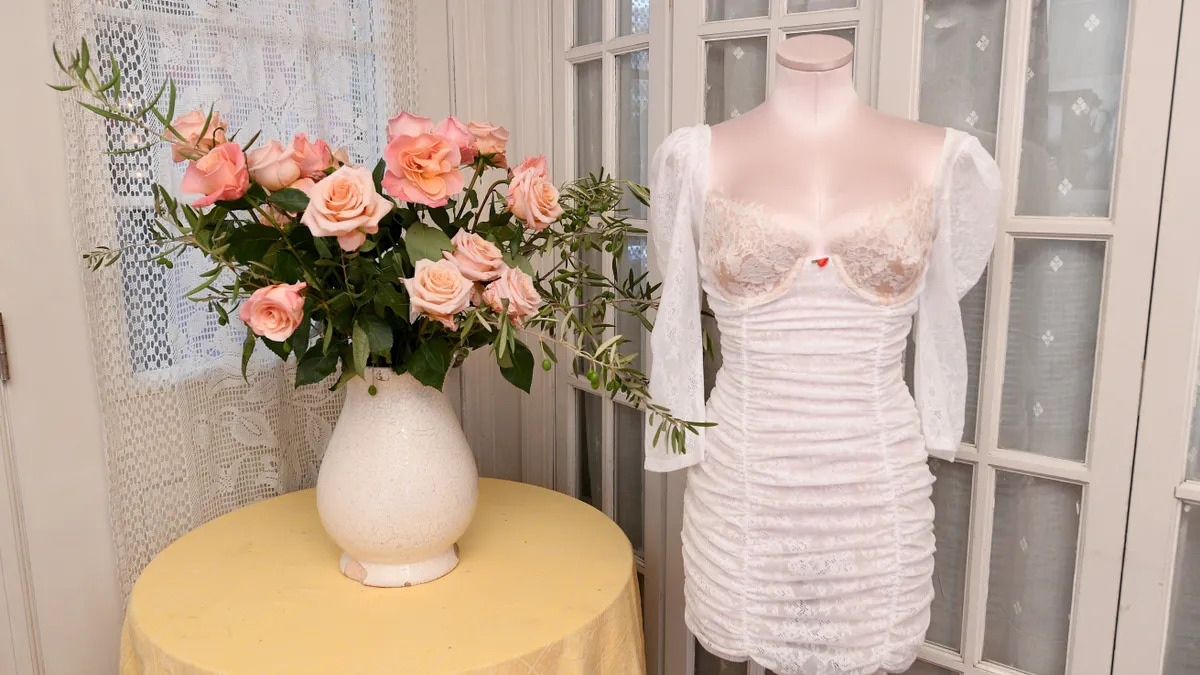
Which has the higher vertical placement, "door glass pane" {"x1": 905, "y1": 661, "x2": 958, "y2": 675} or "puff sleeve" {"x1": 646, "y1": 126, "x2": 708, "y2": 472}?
"puff sleeve" {"x1": 646, "y1": 126, "x2": 708, "y2": 472}

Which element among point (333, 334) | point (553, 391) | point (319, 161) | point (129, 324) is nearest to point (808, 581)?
point (333, 334)

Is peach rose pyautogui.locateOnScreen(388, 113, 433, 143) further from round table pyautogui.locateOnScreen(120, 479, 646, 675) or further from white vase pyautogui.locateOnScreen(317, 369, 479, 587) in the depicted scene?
round table pyautogui.locateOnScreen(120, 479, 646, 675)

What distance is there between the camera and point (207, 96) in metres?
1.54

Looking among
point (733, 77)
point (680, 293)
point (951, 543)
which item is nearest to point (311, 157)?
point (680, 293)

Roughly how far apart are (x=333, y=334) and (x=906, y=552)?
0.83 metres

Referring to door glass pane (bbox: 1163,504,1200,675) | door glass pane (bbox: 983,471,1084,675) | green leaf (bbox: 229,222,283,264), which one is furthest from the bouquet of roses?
door glass pane (bbox: 1163,504,1200,675)

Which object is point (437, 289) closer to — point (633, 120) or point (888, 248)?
point (888, 248)

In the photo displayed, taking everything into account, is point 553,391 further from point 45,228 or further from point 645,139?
point 45,228

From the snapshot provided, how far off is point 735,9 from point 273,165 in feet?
2.78

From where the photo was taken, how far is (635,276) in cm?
176

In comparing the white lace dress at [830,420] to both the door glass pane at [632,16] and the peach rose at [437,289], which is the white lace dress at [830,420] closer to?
the peach rose at [437,289]

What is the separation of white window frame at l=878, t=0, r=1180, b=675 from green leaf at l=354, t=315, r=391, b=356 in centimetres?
82

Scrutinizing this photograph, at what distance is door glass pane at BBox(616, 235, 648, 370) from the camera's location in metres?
1.75

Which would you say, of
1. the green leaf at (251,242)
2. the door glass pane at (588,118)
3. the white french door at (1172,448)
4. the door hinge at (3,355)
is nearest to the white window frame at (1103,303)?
the white french door at (1172,448)
